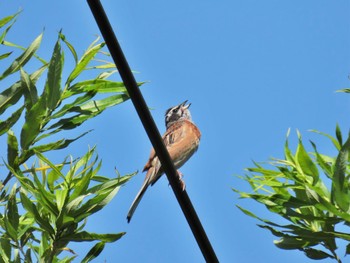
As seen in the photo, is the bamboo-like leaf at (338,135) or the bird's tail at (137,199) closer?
the bamboo-like leaf at (338,135)

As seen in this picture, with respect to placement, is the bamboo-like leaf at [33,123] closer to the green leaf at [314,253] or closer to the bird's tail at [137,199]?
the bird's tail at [137,199]

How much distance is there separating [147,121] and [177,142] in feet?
14.0

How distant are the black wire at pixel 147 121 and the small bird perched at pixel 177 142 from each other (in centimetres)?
221

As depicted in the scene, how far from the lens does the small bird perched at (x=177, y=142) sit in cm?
652

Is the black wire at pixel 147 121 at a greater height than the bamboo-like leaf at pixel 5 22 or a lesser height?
lesser

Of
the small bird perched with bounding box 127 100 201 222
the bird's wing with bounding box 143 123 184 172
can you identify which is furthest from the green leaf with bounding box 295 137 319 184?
the bird's wing with bounding box 143 123 184 172

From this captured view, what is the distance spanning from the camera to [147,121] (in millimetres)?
3398

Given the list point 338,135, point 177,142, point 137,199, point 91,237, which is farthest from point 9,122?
point 177,142

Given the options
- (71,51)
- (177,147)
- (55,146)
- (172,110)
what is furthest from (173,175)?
(172,110)

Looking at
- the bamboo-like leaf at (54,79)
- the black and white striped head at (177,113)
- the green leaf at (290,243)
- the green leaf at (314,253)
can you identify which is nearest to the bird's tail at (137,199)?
the bamboo-like leaf at (54,79)

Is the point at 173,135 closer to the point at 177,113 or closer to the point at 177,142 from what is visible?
the point at 177,142

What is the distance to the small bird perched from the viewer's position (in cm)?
652

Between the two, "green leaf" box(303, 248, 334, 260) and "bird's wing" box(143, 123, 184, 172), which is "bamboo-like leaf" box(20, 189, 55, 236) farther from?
"bird's wing" box(143, 123, 184, 172)

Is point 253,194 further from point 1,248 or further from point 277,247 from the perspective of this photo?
point 1,248
